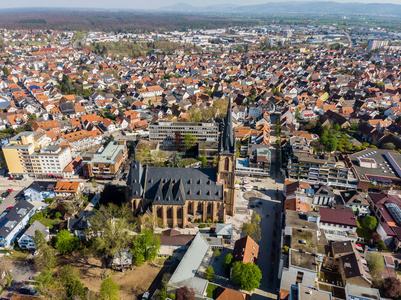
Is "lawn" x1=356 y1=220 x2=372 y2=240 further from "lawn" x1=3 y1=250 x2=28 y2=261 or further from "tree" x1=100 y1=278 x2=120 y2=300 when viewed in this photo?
"lawn" x1=3 y1=250 x2=28 y2=261

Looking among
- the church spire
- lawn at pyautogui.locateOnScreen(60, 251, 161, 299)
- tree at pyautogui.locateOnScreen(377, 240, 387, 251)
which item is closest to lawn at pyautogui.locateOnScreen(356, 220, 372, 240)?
tree at pyautogui.locateOnScreen(377, 240, 387, 251)

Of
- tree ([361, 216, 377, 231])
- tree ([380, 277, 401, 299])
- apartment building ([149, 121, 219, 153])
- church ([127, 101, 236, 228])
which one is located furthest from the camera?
apartment building ([149, 121, 219, 153])

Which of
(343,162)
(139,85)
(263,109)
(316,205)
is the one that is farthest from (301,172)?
(139,85)

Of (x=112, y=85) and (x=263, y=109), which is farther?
(x=112, y=85)

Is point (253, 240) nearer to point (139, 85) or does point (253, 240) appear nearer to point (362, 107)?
point (362, 107)

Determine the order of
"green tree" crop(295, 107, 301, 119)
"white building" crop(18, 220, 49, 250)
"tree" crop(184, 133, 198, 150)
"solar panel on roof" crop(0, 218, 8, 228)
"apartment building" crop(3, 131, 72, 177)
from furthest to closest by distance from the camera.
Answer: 1. "green tree" crop(295, 107, 301, 119)
2. "tree" crop(184, 133, 198, 150)
3. "apartment building" crop(3, 131, 72, 177)
4. "solar panel on roof" crop(0, 218, 8, 228)
5. "white building" crop(18, 220, 49, 250)

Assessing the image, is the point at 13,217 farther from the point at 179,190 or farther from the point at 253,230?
the point at 253,230

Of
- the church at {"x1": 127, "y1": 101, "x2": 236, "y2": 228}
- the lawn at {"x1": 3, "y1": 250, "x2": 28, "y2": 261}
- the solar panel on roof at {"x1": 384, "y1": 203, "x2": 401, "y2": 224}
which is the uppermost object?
the church at {"x1": 127, "y1": 101, "x2": 236, "y2": 228}
